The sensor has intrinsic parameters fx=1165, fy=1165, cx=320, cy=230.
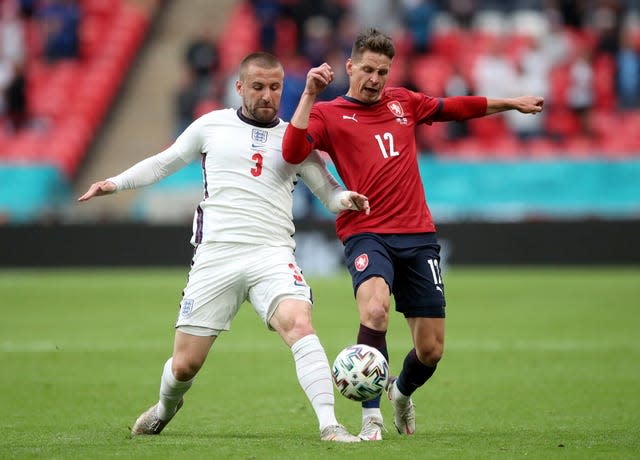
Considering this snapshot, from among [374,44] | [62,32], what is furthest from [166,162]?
[62,32]

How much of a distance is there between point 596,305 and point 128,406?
8.79 m

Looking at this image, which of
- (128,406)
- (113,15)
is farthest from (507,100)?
(113,15)

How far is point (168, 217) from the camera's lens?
67.6 ft

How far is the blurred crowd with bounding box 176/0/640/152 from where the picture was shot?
71.5 ft

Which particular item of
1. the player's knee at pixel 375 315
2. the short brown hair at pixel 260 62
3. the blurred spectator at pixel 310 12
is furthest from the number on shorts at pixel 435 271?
the blurred spectator at pixel 310 12

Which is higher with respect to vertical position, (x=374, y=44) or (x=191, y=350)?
(x=374, y=44)

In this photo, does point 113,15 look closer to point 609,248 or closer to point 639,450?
point 609,248

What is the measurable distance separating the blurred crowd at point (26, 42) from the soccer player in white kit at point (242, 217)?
16.4 metres

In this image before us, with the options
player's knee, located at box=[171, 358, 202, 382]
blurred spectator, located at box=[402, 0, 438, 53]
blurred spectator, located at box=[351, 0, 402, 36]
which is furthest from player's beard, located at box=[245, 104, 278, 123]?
blurred spectator, located at box=[351, 0, 402, 36]

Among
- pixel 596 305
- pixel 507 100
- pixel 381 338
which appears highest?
pixel 507 100

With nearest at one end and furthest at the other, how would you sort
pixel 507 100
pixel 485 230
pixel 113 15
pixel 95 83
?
pixel 507 100 < pixel 485 230 < pixel 95 83 < pixel 113 15

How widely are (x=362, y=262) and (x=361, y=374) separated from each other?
85 cm

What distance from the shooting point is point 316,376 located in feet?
22.7

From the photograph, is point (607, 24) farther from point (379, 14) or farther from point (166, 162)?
point (166, 162)
